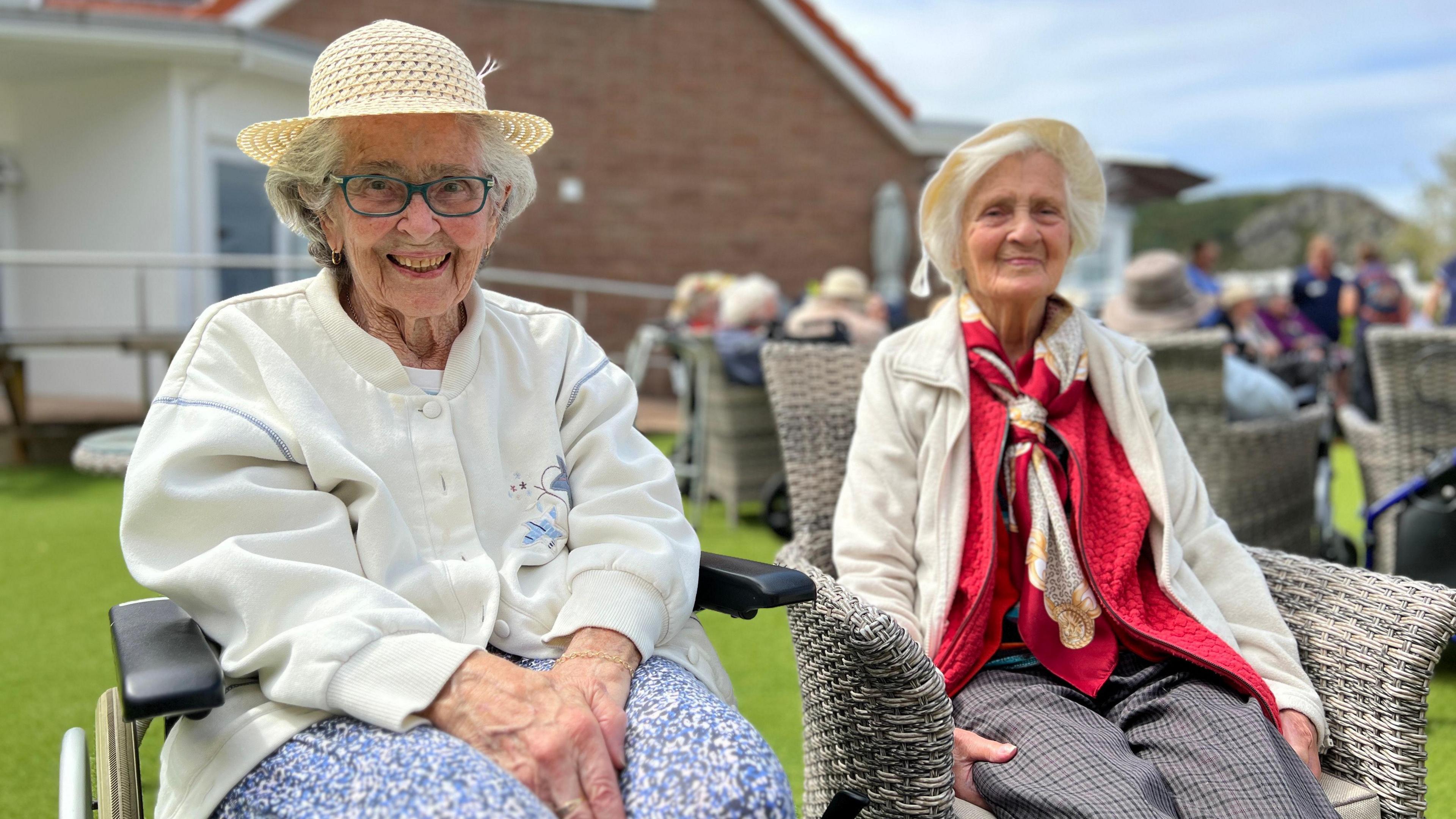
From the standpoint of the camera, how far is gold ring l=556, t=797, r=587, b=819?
4.29 ft

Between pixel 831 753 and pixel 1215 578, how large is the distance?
2.58 ft

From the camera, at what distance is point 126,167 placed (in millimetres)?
8648

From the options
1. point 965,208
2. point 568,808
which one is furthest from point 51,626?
point 965,208

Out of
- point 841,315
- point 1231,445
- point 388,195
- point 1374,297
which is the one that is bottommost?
point 1231,445

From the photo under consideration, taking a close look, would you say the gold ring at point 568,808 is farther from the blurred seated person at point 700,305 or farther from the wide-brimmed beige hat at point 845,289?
the blurred seated person at point 700,305

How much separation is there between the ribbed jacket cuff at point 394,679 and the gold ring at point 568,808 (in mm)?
214

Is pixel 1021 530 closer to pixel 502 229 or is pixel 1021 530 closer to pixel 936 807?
pixel 936 807

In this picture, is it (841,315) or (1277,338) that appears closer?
(841,315)

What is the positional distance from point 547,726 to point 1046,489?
101cm

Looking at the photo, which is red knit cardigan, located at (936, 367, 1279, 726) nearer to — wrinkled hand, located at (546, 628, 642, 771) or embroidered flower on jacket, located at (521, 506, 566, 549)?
wrinkled hand, located at (546, 628, 642, 771)

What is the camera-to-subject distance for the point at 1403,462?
3.57 m

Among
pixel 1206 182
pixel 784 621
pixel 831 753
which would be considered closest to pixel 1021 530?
pixel 831 753

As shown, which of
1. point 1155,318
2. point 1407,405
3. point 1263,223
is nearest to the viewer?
point 1407,405

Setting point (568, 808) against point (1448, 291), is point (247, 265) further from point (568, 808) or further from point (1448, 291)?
point (1448, 291)
